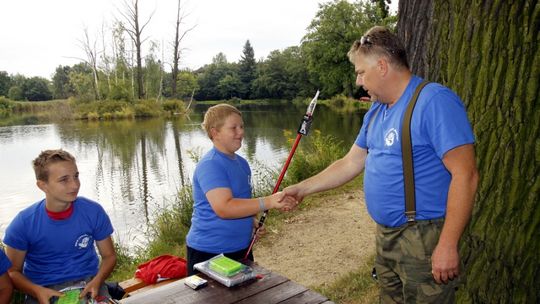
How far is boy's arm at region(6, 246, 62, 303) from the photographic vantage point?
2.37 meters

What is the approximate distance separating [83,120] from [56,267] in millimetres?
27197

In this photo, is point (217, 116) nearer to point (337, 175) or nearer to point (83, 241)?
point (337, 175)

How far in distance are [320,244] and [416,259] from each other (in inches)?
134

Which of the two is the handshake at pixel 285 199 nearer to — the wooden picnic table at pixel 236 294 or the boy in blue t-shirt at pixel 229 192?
the boy in blue t-shirt at pixel 229 192

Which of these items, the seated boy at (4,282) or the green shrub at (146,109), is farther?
the green shrub at (146,109)

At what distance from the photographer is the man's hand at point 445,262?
5.91 ft

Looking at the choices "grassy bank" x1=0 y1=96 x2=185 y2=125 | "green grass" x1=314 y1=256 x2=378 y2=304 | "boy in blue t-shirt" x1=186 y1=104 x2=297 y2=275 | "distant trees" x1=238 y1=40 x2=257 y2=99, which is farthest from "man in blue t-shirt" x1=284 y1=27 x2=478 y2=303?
"distant trees" x1=238 y1=40 x2=257 y2=99

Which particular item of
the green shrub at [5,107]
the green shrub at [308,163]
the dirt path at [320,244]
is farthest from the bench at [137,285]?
the green shrub at [5,107]

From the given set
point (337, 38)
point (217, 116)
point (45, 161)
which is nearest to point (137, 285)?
point (45, 161)

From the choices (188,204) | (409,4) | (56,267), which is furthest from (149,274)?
(188,204)

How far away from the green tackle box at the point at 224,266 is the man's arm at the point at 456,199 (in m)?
0.98

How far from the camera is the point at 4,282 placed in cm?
232

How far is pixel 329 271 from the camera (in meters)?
4.52

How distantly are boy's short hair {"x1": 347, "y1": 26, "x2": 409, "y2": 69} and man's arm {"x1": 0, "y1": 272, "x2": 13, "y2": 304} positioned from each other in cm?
231
